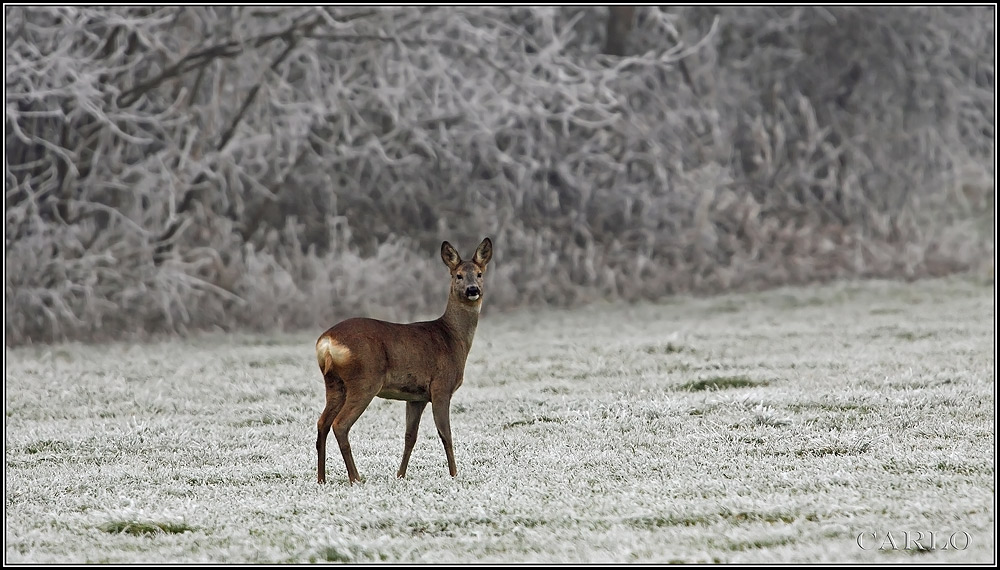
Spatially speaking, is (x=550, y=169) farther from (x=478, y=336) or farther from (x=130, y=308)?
(x=130, y=308)

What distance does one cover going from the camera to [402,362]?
7.55 meters

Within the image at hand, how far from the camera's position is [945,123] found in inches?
926

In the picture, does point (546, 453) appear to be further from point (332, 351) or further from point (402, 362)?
point (332, 351)

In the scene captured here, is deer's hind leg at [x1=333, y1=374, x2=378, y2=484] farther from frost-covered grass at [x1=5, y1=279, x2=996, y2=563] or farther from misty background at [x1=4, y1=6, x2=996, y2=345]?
misty background at [x1=4, y1=6, x2=996, y2=345]

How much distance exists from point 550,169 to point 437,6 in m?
3.14

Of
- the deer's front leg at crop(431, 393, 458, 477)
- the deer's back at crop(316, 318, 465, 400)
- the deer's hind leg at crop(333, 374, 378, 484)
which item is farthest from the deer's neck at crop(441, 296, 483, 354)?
the deer's hind leg at crop(333, 374, 378, 484)

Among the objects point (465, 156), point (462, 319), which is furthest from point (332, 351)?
point (465, 156)

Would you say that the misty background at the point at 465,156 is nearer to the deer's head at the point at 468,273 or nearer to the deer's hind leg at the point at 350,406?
the deer's head at the point at 468,273

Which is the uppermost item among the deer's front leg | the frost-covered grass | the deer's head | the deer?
Answer: the deer's head

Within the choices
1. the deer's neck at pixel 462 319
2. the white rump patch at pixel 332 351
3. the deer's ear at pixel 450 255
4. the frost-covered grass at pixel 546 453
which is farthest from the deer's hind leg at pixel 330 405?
the deer's ear at pixel 450 255

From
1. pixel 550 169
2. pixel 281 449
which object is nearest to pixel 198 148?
pixel 550 169

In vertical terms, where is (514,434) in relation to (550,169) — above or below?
below

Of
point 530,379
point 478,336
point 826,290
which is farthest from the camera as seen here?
point 826,290

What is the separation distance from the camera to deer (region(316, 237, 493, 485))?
7.41 metres
